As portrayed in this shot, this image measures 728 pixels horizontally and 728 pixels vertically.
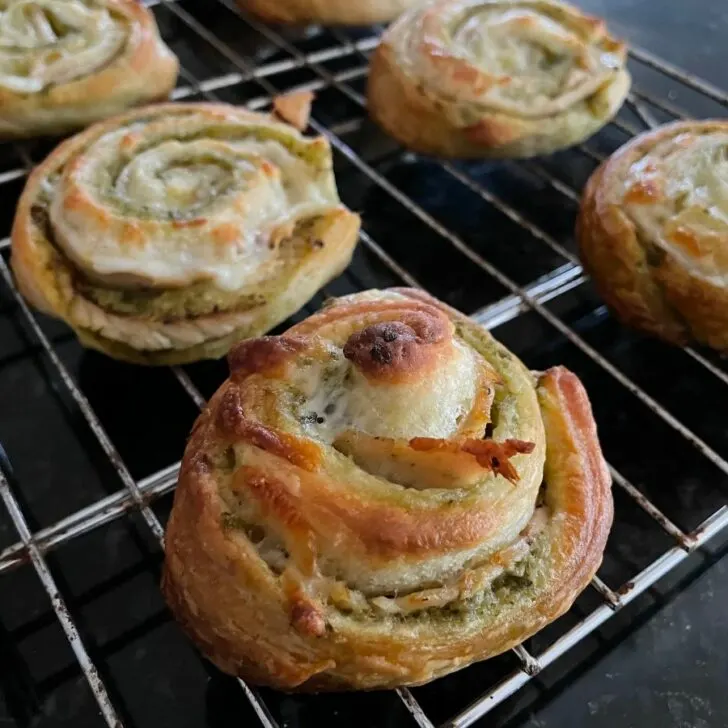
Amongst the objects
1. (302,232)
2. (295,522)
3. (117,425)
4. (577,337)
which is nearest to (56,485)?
(117,425)

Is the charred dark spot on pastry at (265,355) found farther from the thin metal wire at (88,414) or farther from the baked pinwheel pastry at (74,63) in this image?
the baked pinwheel pastry at (74,63)

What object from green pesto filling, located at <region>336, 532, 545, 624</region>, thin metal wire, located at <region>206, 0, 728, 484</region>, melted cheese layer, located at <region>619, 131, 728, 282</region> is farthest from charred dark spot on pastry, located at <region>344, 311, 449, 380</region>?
melted cheese layer, located at <region>619, 131, 728, 282</region>

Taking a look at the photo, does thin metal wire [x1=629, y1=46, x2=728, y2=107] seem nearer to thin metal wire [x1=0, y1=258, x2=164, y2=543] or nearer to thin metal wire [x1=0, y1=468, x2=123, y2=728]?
thin metal wire [x1=0, y1=258, x2=164, y2=543]

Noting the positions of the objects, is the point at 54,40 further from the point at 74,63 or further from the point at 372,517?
the point at 372,517

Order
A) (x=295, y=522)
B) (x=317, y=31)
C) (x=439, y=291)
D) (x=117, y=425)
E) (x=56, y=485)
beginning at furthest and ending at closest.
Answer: (x=317, y=31) < (x=439, y=291) < (x=117, y=425) < (x=56, y=485) < (x=295, y=522)

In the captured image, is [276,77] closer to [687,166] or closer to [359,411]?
[687,166]

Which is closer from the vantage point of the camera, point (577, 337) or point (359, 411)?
point (359, 411)

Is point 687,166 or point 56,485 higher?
point 687,166
